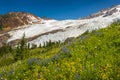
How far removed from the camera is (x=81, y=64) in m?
15.2

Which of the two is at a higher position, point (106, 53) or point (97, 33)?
point (97, 33)

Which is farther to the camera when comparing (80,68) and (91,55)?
(91,55)

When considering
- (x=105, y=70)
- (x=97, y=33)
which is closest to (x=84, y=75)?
(x=105, y=70)

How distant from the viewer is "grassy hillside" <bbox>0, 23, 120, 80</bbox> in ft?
44.9

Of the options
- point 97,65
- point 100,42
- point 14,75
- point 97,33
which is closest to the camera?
point 97,65

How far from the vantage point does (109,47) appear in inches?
672

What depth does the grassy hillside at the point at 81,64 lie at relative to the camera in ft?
44.9

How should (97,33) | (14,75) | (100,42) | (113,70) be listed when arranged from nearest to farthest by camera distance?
(113,70) < (14,75) < (100,42) < (97,33)

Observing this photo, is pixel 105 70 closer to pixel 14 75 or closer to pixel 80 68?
pixel 80 68

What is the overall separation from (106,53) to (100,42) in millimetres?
1982

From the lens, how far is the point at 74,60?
636 inches

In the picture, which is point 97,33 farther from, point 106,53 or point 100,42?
point 106,53

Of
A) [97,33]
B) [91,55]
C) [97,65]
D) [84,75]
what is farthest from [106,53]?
[97,33]

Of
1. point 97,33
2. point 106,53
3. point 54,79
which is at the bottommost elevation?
point 54,79
